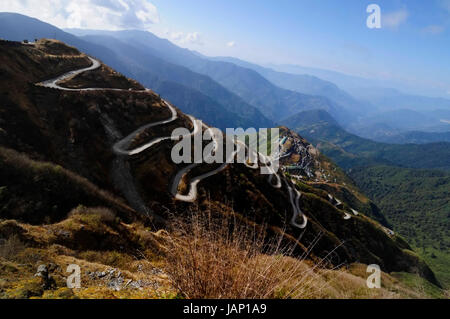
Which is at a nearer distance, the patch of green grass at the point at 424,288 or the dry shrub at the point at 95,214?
the patch of green grass at the point at 424,288

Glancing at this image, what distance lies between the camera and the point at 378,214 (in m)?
166

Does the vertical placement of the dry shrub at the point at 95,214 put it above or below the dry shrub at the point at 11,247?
below

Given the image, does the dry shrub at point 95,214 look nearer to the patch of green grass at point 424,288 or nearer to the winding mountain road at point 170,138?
the patch of green grass at point 424,288

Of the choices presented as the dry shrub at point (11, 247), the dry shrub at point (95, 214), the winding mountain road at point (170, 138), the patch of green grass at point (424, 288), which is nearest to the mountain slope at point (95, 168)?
the dry shrub at point (95, 214)

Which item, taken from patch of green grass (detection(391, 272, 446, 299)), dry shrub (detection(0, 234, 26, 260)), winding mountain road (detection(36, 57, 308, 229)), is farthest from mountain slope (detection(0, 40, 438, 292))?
patch of green grass (detection(391, 272, 446, 299))

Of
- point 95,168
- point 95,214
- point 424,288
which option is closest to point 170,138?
point 95,168

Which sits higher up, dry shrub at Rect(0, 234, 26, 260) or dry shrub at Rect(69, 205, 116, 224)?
dry shrub at Rect(0, 234, 26, 260)

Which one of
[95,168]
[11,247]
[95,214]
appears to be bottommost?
[95,168]

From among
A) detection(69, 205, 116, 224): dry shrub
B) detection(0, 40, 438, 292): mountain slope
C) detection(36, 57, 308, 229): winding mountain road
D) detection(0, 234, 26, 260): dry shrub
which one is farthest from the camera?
detection(36, 57, 308, 229): winding mountain road

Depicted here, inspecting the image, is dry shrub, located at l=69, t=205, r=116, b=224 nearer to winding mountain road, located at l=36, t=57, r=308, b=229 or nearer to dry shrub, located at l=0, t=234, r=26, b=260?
dry shrub, located at l=0, t=234, r=26, b=260

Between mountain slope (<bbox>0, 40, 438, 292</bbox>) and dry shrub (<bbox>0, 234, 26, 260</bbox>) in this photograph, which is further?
mountain slope (<bbox>0, 40, 438, 292</bbox>)

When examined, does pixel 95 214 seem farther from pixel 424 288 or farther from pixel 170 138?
pixel 170 138

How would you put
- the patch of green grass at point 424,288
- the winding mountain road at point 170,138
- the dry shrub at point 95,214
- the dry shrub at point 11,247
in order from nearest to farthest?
the patch of green grass at point 424,288, the dry shrub at point 11,247, the dry shrub at point 95,214, the winding mountain road at point 170,138
